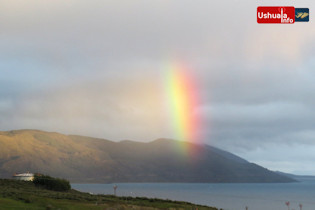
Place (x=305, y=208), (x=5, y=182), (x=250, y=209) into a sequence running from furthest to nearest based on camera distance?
(x=305, y=208) → (x=250, y=209) → (x=5, y=182)

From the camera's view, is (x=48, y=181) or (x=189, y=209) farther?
(x=48, y=181)

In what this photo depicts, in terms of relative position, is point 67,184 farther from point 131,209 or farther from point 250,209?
point 250,209

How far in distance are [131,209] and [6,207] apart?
16706 mm

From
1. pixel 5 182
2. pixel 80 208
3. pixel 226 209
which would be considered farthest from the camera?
pixel 226 209

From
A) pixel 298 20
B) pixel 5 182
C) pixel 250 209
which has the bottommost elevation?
pixel 250 209

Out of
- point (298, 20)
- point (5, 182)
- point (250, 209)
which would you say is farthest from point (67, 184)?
point (250, 209)

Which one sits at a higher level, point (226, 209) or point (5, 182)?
point (5, 182)

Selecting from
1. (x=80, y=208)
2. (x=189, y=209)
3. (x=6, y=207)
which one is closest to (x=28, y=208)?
(x=6, y=207)

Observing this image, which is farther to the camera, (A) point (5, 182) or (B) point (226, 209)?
(B) point (226, 209)

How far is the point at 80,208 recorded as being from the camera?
5825cm

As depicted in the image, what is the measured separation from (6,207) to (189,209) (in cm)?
2980

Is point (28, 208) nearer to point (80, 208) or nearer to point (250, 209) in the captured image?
point (80, 208)

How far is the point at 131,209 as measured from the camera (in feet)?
194

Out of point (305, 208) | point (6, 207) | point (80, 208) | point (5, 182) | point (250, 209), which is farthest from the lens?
point (305, 208)
